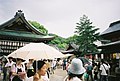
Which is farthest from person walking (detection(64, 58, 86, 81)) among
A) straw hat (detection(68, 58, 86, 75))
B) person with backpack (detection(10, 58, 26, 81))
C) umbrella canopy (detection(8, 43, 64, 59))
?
person with backpack (detection(10, 58, 26, 81))

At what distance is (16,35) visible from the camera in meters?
28.5

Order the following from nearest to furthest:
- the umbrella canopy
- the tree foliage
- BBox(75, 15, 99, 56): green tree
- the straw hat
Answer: the straw hat < the umbrella canopy < BBox(75, 15, 99, 56): green tree < the tree foliage

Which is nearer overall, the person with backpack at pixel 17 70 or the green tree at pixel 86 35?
the person with backpack at pixel 17 70

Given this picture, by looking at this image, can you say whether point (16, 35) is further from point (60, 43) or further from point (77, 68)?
point (60, 43)

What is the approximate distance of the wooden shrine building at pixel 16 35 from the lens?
28.5 meters

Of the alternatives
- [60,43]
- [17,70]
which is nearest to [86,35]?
[17,70]

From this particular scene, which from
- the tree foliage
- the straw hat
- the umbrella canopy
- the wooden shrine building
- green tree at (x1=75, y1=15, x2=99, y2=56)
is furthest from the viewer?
the tree foliage

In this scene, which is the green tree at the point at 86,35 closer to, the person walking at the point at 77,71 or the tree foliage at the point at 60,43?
the person walking at the point at 77,71

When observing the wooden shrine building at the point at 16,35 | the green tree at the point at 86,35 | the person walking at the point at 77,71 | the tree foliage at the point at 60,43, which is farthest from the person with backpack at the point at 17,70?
the tree foliage at the point at 60,43

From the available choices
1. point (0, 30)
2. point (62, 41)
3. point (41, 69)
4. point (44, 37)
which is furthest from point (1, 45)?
point (62, 41)

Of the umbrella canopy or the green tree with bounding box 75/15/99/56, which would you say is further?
the green tree with bounding box 75/15/99/56

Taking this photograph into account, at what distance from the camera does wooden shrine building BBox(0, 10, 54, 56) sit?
28.5m

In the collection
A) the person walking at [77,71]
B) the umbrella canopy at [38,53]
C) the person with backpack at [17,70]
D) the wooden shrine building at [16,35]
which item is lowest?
the person with backpack at [17,70]

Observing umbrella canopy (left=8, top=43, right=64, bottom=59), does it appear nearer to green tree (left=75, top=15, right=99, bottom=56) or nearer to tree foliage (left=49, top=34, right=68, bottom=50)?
green tree (left=75, top=15, right=99, bottom=56)
